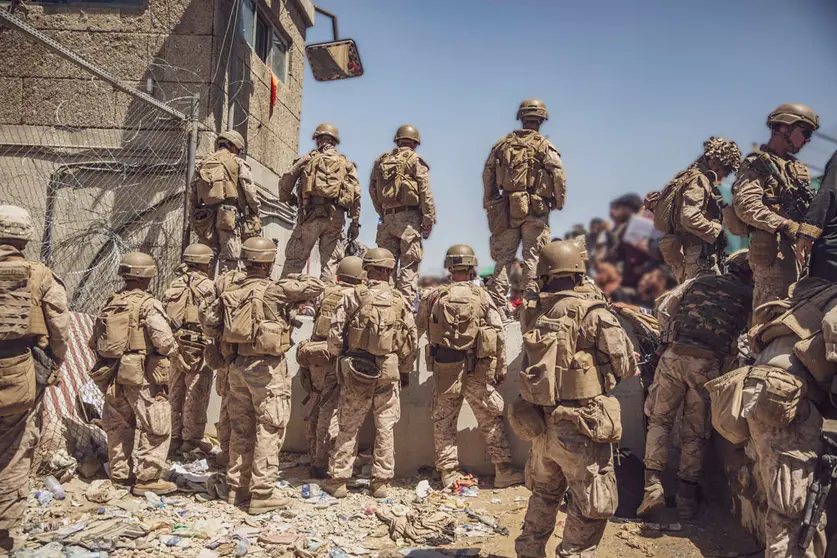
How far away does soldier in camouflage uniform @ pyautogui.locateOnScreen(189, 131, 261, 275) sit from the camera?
8156mm

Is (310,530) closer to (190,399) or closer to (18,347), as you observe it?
(190,399)

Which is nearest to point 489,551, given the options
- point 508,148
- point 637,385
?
point 637,385

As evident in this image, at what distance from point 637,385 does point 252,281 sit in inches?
159

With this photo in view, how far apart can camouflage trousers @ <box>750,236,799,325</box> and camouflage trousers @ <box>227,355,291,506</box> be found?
13.5ft

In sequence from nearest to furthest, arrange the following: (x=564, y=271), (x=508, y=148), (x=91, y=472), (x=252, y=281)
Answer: (x=564, y=271) → (x=252, y=281) → (x=91, y=472) → (x=508, y=148)

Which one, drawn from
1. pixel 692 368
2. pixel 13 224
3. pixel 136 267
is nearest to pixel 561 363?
pixel 692 368

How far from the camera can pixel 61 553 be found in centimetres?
484

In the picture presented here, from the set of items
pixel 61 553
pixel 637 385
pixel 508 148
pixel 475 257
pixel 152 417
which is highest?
pixel 508 148

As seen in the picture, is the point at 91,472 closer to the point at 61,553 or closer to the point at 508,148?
the point at 61,553

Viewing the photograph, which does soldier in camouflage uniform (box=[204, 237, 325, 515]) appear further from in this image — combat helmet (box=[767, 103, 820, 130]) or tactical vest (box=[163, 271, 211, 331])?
combat helmet (box=[767, 103, 820, 130])

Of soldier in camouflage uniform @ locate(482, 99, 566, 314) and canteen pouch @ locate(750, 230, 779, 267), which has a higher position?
soldier in camouflage uniform @ locate(482, 99, 566, 314)

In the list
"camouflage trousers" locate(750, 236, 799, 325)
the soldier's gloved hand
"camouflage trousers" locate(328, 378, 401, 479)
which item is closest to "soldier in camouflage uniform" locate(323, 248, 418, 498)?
"camouflage trousers" locate(328, 378, 401, 479)

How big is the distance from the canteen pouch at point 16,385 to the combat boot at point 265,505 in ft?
6.31

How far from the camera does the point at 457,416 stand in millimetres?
6680
